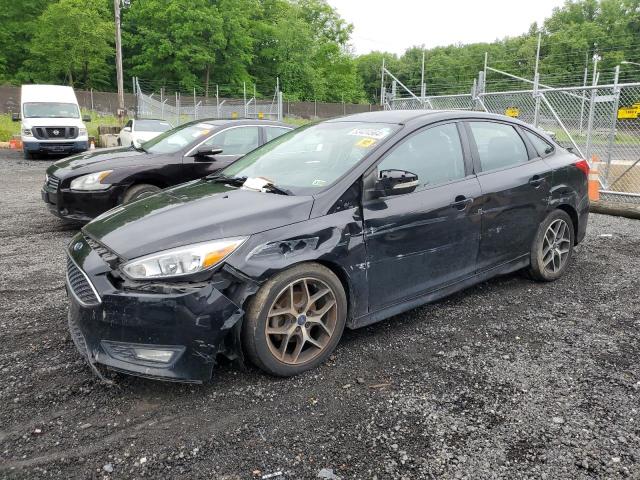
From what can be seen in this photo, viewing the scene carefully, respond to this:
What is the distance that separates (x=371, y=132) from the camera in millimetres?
3695

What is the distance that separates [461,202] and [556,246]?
4.98ft

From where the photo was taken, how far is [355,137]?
3.72m

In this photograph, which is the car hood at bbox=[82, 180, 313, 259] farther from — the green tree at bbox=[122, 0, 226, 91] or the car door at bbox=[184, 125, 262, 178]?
the green tree at bbox=[122, 0, 226, 91]

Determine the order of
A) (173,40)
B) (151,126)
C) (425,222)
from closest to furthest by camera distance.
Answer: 1. (425,222)
2. (151,126)
3. (173,40)

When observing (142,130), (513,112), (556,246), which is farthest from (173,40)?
(556,246)

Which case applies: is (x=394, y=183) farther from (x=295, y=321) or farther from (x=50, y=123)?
(x=50, y=123)

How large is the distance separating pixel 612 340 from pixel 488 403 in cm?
138

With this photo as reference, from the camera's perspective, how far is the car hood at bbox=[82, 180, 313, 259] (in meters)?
2.83

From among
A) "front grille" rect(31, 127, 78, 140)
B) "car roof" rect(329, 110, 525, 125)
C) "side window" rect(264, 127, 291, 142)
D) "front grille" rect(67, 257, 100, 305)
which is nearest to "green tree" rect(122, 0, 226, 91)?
"front grille" rect(31, 127, 78, 140)

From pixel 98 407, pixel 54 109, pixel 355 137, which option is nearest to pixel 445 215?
pixel 355 137

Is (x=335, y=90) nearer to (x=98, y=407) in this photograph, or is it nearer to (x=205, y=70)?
(x=205, y=70)

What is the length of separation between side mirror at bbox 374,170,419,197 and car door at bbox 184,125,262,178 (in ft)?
12.1

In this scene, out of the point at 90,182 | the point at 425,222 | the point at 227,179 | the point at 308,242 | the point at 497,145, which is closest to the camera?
the point at 308,242

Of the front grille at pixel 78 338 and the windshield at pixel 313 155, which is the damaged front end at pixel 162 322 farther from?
the windshield at pixel 313 155
